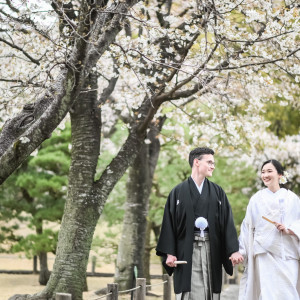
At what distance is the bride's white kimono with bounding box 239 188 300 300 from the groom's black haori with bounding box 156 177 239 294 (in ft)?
2.99

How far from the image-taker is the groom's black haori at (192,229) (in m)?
5.96

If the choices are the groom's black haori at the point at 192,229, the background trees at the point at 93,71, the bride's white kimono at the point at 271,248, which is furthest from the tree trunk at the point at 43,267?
the groom's black haori at the point at 192,229

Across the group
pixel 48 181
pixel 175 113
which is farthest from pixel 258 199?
pixel 48 181

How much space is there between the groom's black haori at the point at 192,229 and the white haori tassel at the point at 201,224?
5 centimetres

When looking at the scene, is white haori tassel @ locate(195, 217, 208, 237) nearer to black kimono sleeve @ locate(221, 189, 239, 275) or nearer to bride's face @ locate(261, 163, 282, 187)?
black kimono sleeve @ locate(221, 189, 239, 275)

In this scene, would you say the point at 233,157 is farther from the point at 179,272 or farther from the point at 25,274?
the point at 179,272

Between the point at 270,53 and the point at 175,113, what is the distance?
446 centimetres

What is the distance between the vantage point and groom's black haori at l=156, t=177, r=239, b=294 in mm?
5965

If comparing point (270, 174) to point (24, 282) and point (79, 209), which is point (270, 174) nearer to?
point (79, 209)

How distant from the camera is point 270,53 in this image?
32.8ft

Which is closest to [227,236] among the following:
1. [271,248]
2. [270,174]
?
[271,248]

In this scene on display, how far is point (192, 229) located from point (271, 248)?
1.40 meters

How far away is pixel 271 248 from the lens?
22.7 ft

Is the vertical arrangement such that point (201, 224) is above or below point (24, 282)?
above
